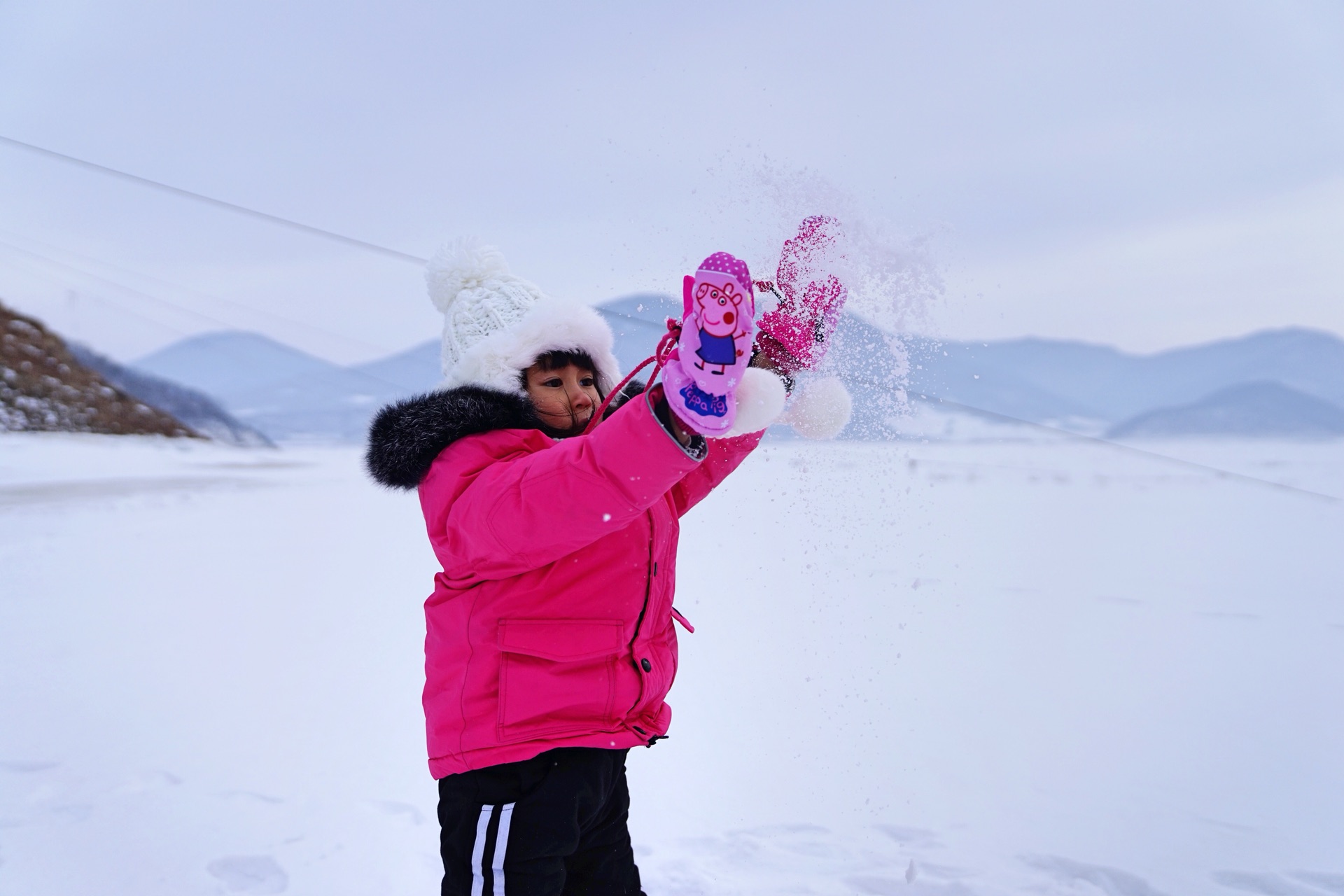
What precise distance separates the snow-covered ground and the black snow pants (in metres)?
0.62

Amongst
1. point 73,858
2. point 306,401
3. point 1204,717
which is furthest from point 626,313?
point 306,401

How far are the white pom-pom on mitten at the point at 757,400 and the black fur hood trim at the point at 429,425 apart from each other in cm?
40

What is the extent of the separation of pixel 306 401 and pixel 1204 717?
662 cm

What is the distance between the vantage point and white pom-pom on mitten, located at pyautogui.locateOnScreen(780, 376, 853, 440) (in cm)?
121

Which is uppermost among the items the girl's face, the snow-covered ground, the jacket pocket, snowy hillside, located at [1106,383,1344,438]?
snowy hillside, located at [1106,383,1344,438]

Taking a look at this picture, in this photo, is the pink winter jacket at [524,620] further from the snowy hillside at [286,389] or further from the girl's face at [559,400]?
the snowy hillside at [286,389]

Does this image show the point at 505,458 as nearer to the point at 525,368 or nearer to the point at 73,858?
the point at 525,368

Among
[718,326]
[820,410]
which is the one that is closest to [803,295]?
[820,410]

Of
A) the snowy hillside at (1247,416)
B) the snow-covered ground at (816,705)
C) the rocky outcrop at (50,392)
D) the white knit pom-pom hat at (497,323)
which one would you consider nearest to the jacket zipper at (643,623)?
the white knit pom-pom hat at (497,323)

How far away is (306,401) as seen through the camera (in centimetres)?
697

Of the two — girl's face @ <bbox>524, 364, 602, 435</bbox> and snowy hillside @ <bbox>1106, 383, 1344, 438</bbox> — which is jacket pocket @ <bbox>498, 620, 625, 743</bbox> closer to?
girl's face @ <bbox>524, 364, 602, 435</bbox>

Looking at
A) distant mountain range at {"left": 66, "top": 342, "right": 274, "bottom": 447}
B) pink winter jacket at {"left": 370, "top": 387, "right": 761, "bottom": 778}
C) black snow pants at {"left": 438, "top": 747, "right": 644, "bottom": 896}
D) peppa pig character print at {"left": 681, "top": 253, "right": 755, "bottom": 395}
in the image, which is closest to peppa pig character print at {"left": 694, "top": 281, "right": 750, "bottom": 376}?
peppa pig character print at {"left": 681, "top": 253, "right": 755, "bottom": 395}

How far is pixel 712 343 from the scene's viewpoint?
29.2 inches

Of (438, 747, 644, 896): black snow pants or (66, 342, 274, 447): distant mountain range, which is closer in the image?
(438, 747, 644, 896): black snow pants
